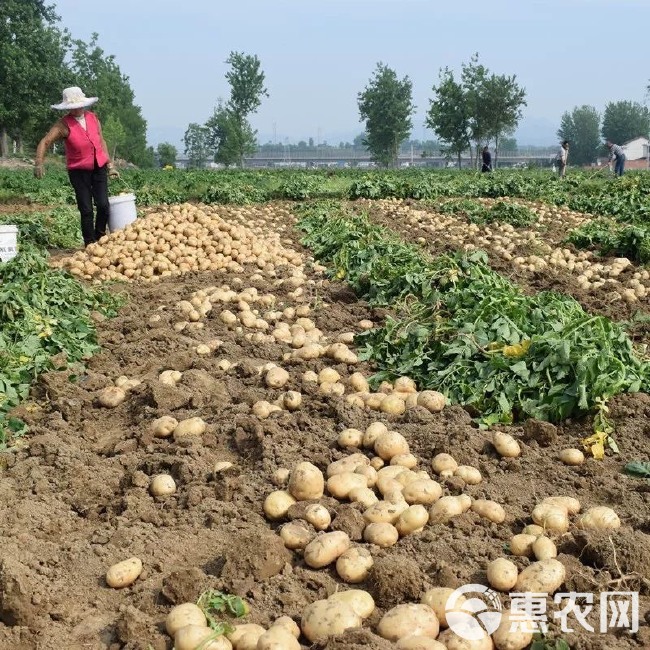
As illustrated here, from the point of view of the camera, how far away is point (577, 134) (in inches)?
5369

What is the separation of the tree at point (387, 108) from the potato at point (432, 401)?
5981 cm

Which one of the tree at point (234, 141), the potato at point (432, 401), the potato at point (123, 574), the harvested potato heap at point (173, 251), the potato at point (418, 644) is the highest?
the tree at point (234, 141)

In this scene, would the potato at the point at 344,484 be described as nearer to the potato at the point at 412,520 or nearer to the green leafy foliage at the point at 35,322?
the potato at the point at 412,520

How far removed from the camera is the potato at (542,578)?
2574 mm

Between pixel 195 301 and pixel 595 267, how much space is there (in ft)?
16.2

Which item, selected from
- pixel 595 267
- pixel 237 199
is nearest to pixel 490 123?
pixel 237 199

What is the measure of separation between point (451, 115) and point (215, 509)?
52301 millimetres

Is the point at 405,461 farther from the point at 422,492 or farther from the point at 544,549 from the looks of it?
the point at 544,549

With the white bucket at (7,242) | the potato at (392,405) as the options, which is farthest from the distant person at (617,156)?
the potato at (392,405)

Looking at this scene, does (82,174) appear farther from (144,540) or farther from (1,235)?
(144,540)

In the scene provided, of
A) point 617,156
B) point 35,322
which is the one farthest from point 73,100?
point 617,156

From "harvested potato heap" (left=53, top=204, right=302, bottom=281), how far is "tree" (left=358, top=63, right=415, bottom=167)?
54777mm

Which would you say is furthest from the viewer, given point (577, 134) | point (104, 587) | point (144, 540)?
point (577, 134)

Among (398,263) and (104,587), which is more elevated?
(398,263)
